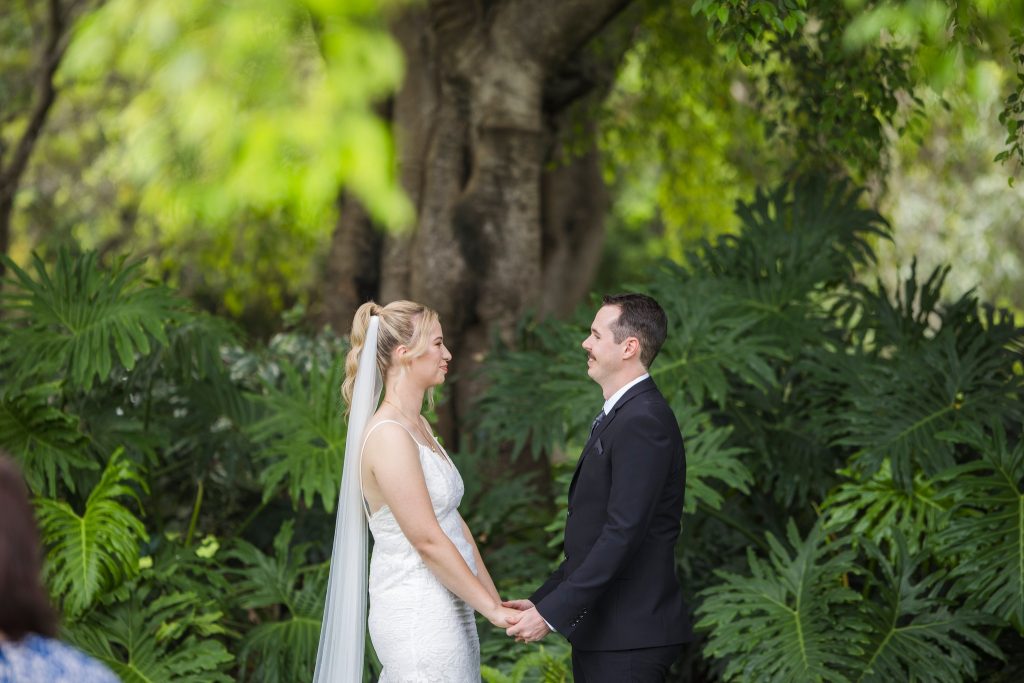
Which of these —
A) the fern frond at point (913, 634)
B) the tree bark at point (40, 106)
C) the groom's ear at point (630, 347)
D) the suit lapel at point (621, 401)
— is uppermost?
the tree bark at point (40, 106)

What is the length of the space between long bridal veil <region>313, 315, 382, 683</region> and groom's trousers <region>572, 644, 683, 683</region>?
81cm

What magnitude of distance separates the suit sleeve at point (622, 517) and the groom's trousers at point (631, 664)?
164mm

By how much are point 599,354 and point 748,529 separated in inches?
97.8

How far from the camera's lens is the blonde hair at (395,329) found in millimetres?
3592

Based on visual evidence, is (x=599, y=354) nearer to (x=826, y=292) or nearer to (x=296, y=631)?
(x=296, y=631)

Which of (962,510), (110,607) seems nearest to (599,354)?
(962,510)

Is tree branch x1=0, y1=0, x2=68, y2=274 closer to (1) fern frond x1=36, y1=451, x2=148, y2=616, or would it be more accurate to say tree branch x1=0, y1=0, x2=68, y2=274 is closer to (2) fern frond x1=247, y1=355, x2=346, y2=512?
(2) fern frond x1=247, y1=355, x2=346, y2=512

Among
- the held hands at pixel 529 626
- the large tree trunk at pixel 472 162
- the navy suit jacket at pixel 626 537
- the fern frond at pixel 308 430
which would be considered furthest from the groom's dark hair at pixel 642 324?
the large tree trunk at pixel 472 162

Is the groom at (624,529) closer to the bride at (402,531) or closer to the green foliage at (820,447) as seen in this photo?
the bride at (402,531)

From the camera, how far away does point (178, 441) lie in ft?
19.8

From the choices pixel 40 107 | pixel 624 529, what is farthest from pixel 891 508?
pixel 40 107

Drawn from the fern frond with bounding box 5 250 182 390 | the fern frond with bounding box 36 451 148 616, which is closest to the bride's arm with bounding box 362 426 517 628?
the fern frond with bounding box 36 451 148 616

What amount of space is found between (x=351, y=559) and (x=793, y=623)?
185 centimetres

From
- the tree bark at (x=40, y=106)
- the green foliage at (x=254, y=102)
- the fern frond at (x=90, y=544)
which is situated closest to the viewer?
the green foliage at (x=254, y=102)
